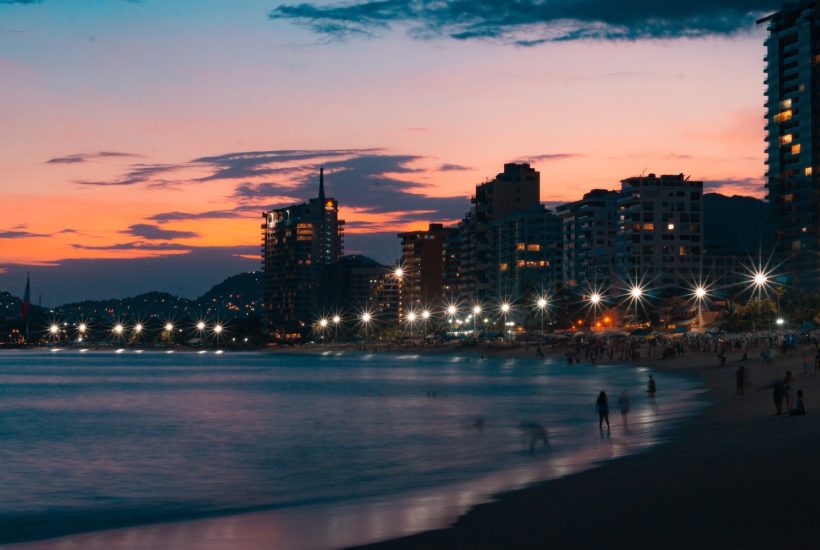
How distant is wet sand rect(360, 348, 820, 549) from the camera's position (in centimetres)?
1625

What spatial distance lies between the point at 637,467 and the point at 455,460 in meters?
10.4

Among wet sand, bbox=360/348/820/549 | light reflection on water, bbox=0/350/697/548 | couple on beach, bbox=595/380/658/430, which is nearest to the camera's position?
wet sand, bbox=360/348/820/549

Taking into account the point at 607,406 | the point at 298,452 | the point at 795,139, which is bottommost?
the point at 298,452

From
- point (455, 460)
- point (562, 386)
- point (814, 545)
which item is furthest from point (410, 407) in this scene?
point (814, 545)

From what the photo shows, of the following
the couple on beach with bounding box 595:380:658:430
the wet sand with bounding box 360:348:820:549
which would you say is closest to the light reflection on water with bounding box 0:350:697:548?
the couple on beach with bounding box 595:380:658:430

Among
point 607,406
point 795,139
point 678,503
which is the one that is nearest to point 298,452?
point 607,406

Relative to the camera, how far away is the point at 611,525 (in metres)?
17.7

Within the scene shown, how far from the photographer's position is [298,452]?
132 feet

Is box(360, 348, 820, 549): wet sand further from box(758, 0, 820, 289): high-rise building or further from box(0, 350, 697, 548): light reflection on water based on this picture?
box(758, 0, 820, 289): high-rise building

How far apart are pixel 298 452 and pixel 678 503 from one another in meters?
23.4

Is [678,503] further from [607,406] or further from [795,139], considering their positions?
[795,139]

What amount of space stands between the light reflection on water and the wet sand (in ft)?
5.31

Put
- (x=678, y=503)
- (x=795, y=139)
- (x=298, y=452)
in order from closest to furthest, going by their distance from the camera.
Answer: (x=678, y=503), (x=298, y=452), (x=795, y=139)

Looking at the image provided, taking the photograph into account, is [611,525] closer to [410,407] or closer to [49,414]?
[410,407]
